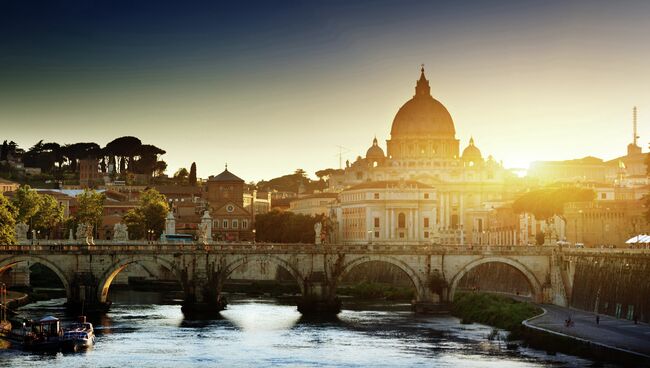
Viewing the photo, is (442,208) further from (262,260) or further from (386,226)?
(262,260)

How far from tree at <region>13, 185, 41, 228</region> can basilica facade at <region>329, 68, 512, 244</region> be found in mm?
47921

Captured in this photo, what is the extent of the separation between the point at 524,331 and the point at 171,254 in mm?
28883

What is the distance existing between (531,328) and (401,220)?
95940 mm

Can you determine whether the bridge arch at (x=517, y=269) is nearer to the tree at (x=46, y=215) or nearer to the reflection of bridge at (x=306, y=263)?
the reflection of bridge at (x=306, y=263)

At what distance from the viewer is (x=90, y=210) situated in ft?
491

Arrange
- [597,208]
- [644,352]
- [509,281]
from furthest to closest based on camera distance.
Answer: [597,208]
[509,281]
[644,352]

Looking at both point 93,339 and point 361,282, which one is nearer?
point 93,339

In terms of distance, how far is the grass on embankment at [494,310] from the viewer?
7800 cm

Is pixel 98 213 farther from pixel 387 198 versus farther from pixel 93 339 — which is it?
pixel 93 339

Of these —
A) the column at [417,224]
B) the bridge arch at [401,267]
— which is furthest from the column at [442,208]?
the bridge arch at [401,267]

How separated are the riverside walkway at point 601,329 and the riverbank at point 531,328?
0.21 ft

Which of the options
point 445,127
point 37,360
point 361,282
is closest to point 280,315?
point 37,360

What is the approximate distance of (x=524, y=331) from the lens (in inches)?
2857

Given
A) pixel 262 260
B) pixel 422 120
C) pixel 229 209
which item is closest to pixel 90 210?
pixel 229 209
